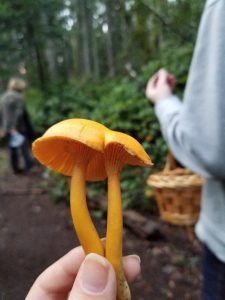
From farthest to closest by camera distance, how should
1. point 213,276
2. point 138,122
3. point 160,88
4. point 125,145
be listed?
1. point 138,122
2. point 160,88
3. point 213,276
4. point 125,145

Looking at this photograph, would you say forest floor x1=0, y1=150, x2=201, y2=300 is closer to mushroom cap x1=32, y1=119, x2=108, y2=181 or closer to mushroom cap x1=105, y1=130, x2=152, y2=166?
mushroom cap x1=32, y1=119, x2=108, y2=181

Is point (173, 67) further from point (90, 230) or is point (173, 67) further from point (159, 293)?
point (90, 230)

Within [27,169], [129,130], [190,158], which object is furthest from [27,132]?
[190,158]

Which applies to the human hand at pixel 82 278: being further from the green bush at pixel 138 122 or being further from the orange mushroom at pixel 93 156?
the green bush at pixel 138 122

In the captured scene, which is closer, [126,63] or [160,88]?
[160,88]

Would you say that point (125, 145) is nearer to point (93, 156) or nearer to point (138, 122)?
point (93, 156)

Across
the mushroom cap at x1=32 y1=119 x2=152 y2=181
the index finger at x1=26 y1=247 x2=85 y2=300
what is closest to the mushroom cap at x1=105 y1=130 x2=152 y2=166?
the mushroom cap at x1=32 y1=119 x2=152 y2=181

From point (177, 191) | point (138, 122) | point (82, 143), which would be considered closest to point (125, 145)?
point (82, 143)
